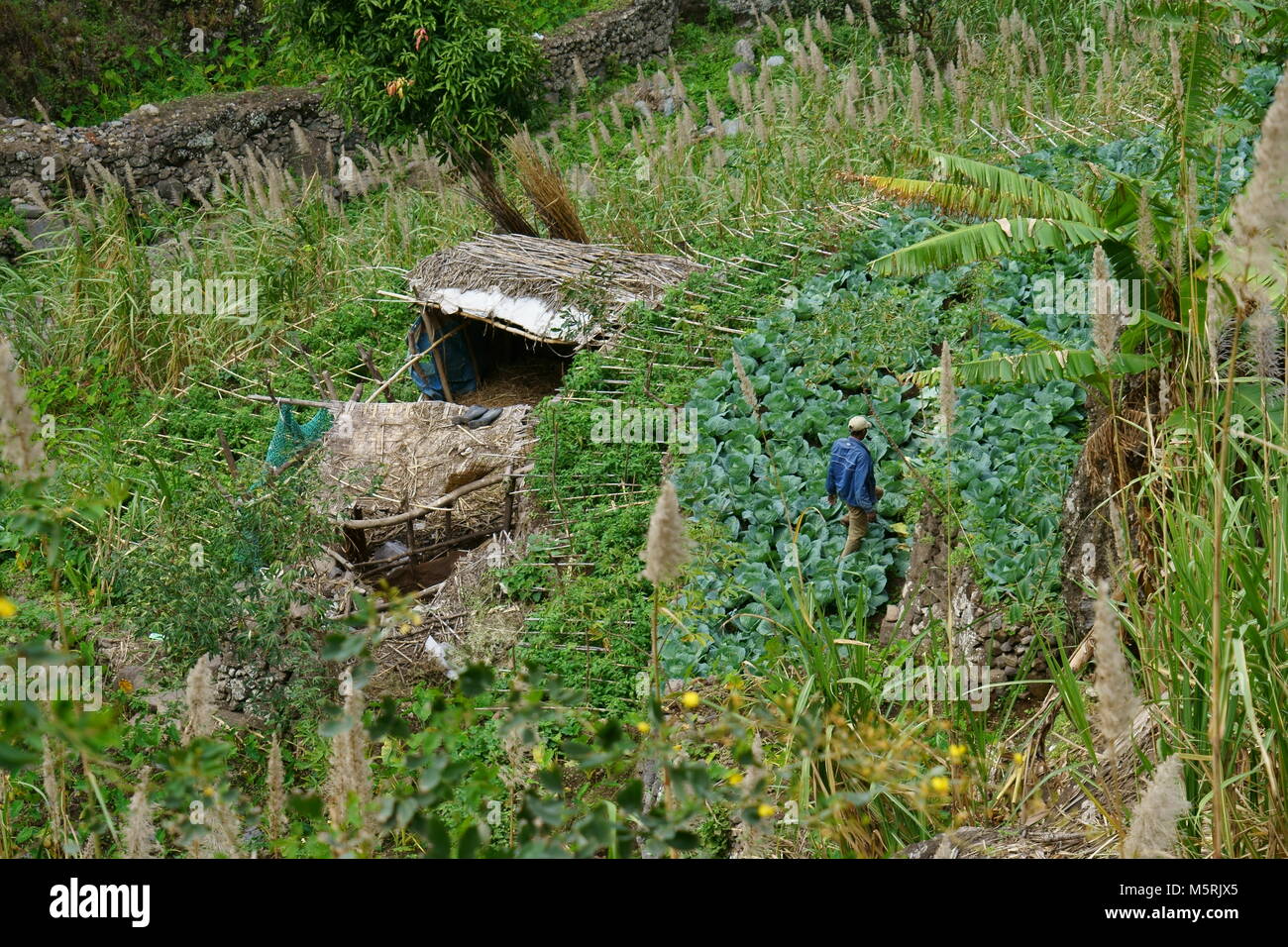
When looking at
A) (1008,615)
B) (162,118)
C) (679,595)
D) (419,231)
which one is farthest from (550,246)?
(162,118)

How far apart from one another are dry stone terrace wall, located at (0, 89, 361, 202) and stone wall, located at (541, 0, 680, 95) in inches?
112

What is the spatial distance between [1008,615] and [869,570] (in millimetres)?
944

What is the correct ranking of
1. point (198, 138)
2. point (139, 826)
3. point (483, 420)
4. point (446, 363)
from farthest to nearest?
point (198, 138), point (446, 363), point (483, 420), point (139, 826)

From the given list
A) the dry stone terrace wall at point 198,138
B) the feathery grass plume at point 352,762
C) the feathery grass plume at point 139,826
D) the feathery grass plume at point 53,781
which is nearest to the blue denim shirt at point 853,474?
the feathery grass plume at point 53,781

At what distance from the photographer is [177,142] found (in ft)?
44.7

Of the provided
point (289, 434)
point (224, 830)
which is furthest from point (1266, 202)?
point (289, 434)

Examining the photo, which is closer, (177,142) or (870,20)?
(870,20)

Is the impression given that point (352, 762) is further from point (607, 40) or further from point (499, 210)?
point (607, 40)

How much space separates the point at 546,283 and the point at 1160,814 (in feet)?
23.6

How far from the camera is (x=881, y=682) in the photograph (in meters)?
4.30

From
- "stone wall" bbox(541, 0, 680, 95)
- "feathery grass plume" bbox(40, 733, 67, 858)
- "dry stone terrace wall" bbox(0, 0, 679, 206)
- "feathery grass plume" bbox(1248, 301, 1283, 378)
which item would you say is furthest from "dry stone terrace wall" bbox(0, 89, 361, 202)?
"feathery grass plume" bbox(1248, 301, 1283, 378)

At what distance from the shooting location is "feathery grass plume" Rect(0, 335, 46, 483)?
6.93 ft

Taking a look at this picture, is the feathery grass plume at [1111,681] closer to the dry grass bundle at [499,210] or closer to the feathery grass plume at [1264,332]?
the feathery grass plume at [1264,332]

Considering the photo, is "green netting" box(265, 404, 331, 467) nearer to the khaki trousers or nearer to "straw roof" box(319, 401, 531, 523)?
"straw roof" box(319, 401, 531, 523)
